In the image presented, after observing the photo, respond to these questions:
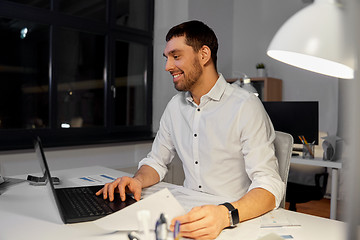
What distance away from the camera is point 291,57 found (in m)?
1.02

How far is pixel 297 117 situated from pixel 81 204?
2396 mm

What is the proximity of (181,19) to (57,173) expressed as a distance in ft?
8.66

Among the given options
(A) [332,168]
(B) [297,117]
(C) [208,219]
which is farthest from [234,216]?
(B) [297,117]

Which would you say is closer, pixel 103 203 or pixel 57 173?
pixel 103 203

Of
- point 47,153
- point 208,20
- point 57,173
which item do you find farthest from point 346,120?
point 208,20

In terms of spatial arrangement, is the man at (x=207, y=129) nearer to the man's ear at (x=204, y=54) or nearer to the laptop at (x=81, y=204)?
the man's ear at (x=204, y=54)

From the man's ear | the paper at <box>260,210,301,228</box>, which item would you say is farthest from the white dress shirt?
the paper at <box>260,210,301,228</box>

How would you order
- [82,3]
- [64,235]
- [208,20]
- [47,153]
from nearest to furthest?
[64,235] < [47,153] < [82,3] < [208,20]

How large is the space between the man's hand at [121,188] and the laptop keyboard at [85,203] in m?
0.03

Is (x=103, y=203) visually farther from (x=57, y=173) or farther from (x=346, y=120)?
(x=346, y=120)

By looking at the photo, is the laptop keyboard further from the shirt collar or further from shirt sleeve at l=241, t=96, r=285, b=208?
the shirt collar

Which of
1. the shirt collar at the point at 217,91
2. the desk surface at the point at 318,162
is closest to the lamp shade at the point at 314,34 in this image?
the shirt collar at the point at 217,91

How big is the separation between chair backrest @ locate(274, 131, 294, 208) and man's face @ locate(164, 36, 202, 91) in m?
0.43

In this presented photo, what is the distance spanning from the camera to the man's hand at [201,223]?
2.54 feet
